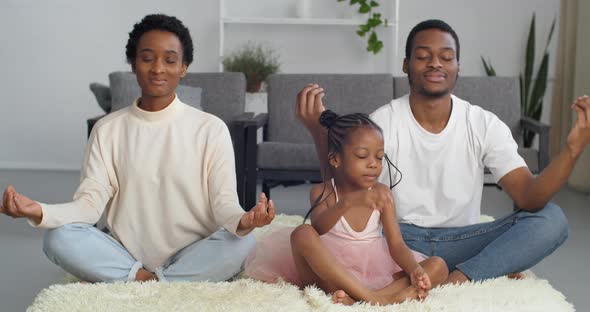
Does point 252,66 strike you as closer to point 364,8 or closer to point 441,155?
point 364,8

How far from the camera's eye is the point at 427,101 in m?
2.58

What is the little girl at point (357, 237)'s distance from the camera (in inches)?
87.0

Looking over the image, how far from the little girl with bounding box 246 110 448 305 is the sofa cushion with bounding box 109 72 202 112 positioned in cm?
201

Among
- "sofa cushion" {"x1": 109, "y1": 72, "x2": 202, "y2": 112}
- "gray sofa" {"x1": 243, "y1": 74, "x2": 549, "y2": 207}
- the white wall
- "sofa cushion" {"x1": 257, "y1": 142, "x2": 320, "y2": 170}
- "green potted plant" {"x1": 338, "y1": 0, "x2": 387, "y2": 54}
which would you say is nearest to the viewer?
"sofa cushion" {"x1": 257, "y1": 142, "x2": 320, "y2": 170}

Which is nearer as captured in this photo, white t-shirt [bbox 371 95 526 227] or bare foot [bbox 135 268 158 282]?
bare foot [bbox 135 268 158 282]

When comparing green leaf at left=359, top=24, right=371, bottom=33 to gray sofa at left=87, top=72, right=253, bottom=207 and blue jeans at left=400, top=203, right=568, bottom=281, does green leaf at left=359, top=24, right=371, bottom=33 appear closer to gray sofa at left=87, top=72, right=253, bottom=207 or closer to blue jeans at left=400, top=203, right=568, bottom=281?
gray sofa at left=87, top=72, right=253, bottom=207

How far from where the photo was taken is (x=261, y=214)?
7.16 feet

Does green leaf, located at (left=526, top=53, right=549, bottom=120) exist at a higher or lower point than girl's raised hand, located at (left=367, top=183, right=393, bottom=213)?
higher

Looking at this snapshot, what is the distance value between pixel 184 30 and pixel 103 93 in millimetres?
2042

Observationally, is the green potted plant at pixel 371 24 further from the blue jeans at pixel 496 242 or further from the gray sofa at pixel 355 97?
the blue jeans at pixel 496 242

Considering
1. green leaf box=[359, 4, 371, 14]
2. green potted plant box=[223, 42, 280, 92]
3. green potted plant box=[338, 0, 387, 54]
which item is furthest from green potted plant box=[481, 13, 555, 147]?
green potted plant box=[223, 42, 280, 92]

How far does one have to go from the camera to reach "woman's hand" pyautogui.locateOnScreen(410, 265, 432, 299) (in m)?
2.18

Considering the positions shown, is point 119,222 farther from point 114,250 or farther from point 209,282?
Answer: point 209,282

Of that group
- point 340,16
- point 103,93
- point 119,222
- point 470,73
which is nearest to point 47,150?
point 103,93
